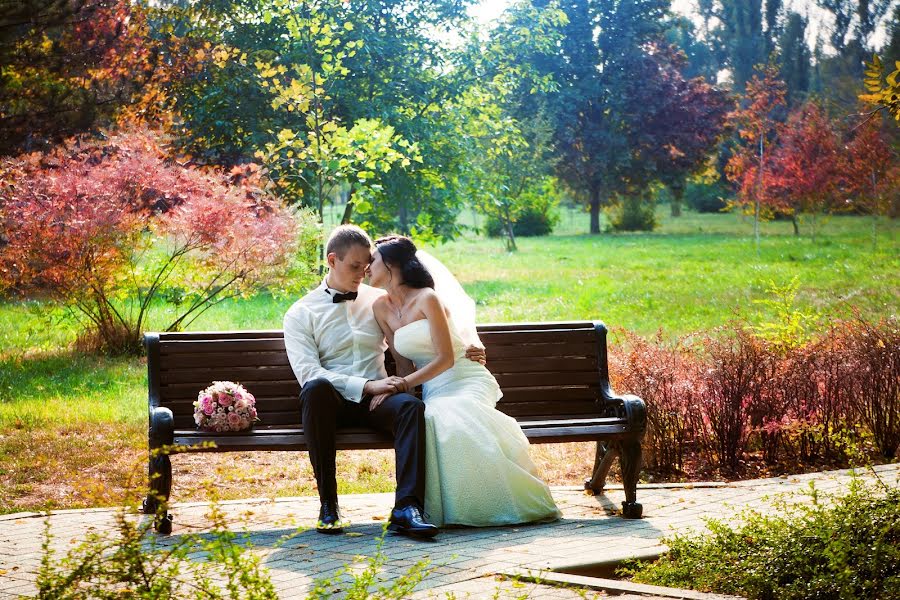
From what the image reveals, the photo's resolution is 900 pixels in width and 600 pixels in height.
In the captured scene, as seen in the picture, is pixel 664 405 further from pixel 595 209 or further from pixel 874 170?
pixel 595 209

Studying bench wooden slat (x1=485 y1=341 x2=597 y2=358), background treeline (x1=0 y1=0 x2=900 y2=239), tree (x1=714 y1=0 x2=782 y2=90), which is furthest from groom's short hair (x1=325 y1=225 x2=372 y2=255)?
tree (x1=714 y1=0 x2=782 y2=90)

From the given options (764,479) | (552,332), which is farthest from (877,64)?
(764,479)

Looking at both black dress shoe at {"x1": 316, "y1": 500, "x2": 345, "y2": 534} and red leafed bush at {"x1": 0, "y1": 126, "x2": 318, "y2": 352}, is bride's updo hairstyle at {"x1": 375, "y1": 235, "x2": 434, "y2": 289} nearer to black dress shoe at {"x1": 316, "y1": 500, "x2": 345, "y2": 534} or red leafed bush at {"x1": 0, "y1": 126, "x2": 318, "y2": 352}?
black dress shoe at {"x1": 316, "y1": 500, "x2": 345, "y2": 534}

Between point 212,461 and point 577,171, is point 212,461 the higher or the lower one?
the lower one

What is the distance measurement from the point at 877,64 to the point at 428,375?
248 cm

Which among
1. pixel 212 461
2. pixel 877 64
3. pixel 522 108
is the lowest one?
pixel 212 461

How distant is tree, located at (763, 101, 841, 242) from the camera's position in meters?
23.8

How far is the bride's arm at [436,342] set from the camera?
5203 mm

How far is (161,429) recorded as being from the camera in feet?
16.0

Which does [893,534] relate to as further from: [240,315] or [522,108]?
[522,108]

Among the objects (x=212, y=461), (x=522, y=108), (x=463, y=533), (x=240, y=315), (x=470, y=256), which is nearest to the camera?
(x=463, y=533)

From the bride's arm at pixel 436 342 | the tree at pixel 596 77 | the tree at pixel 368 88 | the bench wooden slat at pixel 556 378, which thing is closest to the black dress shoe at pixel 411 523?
the bride's arm at pixel 436 342

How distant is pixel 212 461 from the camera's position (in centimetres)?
699

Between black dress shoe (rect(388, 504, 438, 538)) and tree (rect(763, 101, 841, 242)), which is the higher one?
tree (rect(763, 101, 841, 242))
